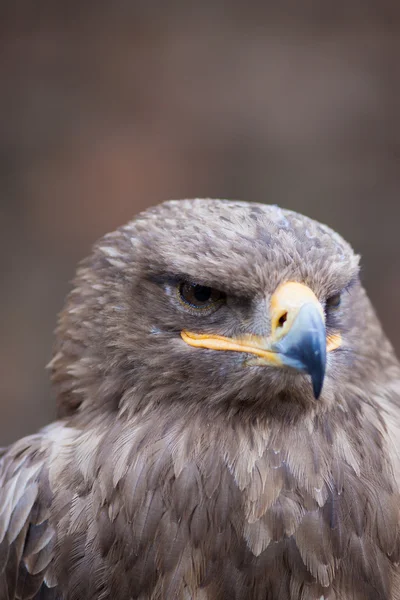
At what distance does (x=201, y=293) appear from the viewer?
2369 mm

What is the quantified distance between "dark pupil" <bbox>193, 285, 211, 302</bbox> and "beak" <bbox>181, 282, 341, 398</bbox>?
4.3 inches

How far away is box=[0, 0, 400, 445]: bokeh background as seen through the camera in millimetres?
6195

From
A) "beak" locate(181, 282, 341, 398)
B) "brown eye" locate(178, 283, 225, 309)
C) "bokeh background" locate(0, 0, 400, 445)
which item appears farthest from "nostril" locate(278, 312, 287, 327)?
"bokeh background" locate(0, 0, 400, 445)

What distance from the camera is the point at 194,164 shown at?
6.42 meters

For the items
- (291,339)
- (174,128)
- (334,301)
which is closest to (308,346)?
(291,339)

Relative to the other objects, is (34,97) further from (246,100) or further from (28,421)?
(28,421)

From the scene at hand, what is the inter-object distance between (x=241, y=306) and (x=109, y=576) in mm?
852

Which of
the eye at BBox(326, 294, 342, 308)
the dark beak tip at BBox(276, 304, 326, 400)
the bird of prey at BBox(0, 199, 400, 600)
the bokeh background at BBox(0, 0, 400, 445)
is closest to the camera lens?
the dark beak tip at BBox(276, 304, 326, 400)

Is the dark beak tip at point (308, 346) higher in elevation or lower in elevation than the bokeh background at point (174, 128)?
lower

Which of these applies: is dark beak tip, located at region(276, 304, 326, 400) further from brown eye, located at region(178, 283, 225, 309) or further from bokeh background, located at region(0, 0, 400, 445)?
bokeh background, located at region(0, 0, 400, 445)

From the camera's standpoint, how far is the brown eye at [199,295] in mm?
2359

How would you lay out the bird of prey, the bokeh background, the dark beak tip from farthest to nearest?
the bokeh background < the bird of prey < the dark beak tip

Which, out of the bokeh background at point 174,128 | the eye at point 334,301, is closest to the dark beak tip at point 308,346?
the eye at point 334,301

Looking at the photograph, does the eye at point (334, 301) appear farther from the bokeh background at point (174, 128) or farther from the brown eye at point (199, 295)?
the bokeh background at point (174, 128)
